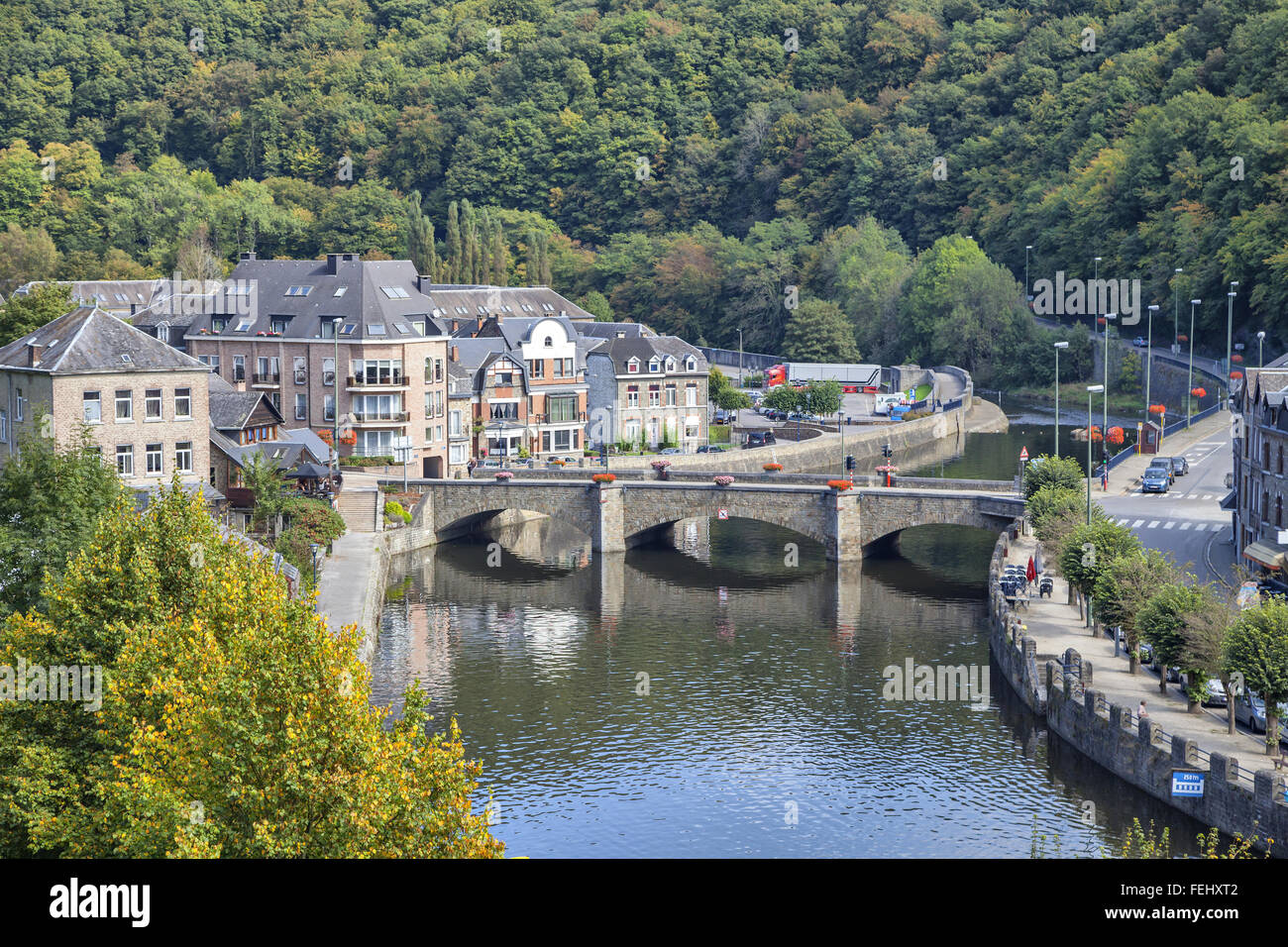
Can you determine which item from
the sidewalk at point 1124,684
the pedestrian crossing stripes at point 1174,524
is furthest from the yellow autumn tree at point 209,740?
the pedestrian crossing stripes at point 1174,524

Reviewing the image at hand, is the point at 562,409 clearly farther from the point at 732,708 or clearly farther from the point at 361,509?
the point at 732,708

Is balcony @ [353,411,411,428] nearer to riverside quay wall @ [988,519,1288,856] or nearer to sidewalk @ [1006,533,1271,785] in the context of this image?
sidewalk @ [1006,533,1271,785]

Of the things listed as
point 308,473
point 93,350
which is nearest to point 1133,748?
point 93,350

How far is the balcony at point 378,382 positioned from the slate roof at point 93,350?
1952cm

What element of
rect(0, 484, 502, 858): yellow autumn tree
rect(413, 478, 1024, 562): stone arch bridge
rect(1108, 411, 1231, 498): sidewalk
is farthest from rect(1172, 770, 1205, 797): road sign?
rect(1108, 411, 1231, 498): sidewalk

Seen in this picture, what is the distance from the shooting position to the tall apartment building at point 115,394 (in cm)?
6519

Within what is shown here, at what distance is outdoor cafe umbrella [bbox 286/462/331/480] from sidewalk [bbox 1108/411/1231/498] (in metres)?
38.0

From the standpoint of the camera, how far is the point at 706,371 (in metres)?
105

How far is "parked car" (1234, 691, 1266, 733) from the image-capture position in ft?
136

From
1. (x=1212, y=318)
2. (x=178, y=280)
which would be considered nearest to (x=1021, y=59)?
(x=1212, y=318)

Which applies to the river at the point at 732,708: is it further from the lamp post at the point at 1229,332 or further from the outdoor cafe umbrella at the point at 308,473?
the lamp post at the point at 1229,332

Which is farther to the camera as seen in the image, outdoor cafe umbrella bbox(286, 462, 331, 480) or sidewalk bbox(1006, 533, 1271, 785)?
outdoor cafe umbrella bbox(286, 462, 331, 480)

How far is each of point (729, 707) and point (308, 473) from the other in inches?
1286

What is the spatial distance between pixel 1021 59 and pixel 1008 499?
10630 cm
